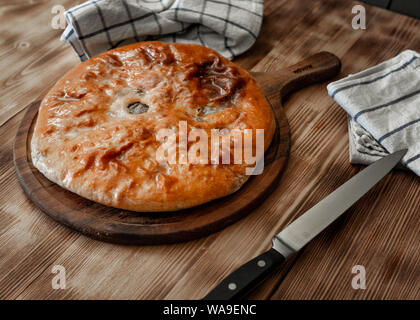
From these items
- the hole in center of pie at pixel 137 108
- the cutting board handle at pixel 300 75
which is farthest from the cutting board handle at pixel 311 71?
the hole in center of pie at pixel 137 108

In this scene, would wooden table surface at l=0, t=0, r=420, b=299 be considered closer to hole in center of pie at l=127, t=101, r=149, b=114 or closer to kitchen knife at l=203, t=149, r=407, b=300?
kitchen knife at l=203, t=149, r=407, b=300

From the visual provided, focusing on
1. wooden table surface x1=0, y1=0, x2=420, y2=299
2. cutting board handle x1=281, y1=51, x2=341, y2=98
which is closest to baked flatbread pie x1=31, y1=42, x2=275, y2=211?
wooden table surface x1=0, y1=0, x2=420, y2=299

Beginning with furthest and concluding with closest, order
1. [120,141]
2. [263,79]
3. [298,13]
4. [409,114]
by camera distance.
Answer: [298,13]
[263,79]
[409,114]
[120,141]

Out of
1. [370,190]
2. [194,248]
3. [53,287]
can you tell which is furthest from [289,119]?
[53,287]

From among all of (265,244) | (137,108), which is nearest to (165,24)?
(137,108)

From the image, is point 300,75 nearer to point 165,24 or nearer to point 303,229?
point 165,24

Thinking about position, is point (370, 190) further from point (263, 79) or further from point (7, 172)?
point (7, 172)
